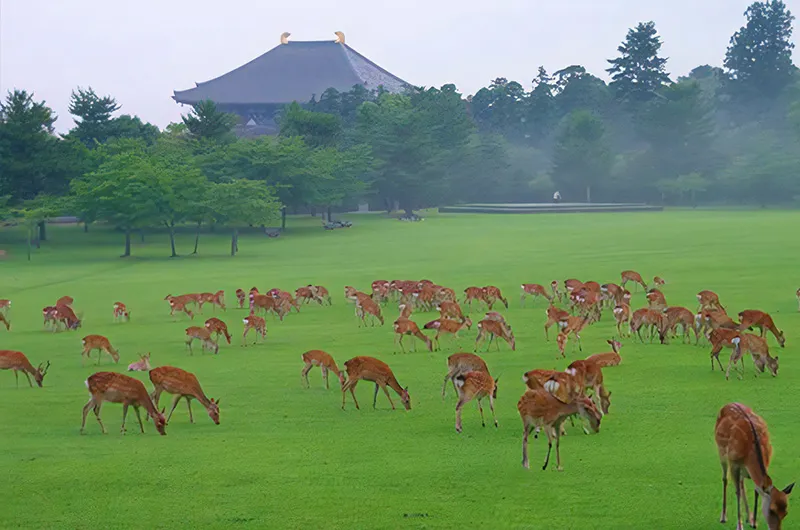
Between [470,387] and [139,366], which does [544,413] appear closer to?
[470,387]

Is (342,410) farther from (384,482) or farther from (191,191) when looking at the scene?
(191,191)

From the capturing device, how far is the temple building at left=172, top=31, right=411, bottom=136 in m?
106

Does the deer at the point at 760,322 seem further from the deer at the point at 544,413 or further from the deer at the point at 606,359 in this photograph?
the deer at the point at 544,413

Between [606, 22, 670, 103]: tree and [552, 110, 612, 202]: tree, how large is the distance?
12822mm

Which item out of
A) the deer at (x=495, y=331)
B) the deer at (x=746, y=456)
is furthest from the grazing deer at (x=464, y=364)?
the deer at (x=746, y=456)

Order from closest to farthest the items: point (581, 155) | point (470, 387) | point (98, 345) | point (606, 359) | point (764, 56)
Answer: point (470, 387) → point (606, 359) → point (98, 345) → point (581, 155) → point (764, 56)

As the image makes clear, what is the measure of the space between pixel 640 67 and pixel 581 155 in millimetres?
18541

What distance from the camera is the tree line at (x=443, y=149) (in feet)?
160

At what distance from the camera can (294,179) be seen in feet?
192

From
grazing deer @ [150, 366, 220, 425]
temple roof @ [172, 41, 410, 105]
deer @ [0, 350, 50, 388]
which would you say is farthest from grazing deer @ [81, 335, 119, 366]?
temple roof @ [172, 41, 410, 105]

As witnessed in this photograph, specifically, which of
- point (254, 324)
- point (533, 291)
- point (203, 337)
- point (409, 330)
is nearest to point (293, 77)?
point (533, 291)

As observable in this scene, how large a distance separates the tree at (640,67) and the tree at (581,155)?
1282 centimetres

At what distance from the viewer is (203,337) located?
18578 mm

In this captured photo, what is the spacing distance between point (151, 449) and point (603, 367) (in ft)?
23.8
